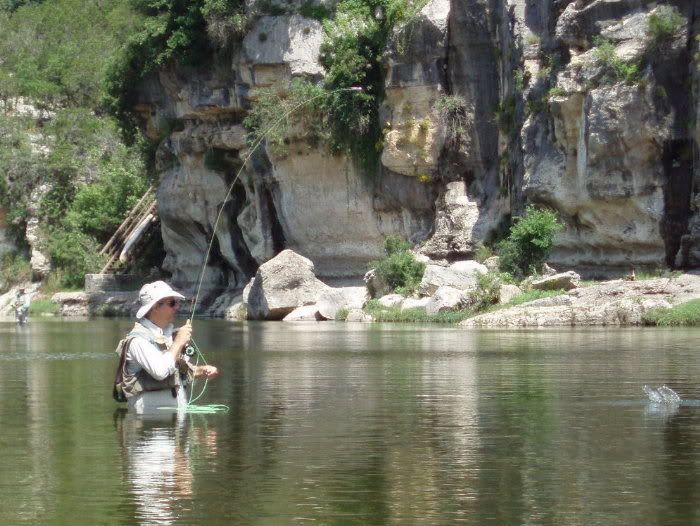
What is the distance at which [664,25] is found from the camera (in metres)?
45.0

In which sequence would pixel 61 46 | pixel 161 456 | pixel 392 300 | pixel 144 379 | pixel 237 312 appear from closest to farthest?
pixel 161 456 → pixel 144 379 → pixel 392 300 → pixel 237 312 → pixel 61 46

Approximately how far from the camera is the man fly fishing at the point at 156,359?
15.3 metres

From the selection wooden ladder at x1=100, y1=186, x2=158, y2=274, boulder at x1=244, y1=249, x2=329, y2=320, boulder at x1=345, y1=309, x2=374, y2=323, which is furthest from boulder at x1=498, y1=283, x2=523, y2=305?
wooden ladder at x1=100, y1=186, x2=158, y2=274

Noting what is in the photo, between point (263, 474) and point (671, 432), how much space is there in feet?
15.0

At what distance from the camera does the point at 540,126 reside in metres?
49.2

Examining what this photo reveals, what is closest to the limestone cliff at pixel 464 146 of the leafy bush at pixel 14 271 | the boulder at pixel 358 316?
the boulder at pixel 358 316

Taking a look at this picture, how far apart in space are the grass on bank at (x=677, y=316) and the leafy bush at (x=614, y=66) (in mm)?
10023

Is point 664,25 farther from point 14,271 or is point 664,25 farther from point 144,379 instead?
point 14,271

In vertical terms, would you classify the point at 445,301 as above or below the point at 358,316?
above

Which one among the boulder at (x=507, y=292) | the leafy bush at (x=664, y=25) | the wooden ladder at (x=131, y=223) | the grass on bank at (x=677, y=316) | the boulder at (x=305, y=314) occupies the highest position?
the leafy bush at (x=664, y=25)

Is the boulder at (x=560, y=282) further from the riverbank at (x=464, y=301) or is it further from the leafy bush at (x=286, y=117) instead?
the leafy bush at (x=286, y=117)

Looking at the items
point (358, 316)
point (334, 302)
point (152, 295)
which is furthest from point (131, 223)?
point (152, 295)

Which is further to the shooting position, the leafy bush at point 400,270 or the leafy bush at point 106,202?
the leafy bush at point 106,202

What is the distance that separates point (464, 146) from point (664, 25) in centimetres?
1229
